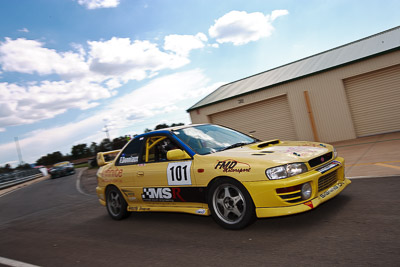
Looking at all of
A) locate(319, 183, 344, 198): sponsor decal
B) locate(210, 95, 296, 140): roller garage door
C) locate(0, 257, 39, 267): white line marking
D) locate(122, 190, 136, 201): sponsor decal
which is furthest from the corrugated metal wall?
locate(0, 257, 39, 267): white line marking

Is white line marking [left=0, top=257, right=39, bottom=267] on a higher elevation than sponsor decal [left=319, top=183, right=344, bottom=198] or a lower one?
lower

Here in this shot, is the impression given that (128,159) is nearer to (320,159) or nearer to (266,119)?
(320,159)

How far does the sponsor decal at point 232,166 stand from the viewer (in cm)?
375

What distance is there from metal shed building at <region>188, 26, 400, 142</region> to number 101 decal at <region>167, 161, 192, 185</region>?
37.3 ft

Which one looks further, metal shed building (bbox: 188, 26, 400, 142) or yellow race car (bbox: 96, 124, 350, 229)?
metal shed building (bbox: 188, 26, 400, 142)

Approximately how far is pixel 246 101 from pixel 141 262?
13.8 metres

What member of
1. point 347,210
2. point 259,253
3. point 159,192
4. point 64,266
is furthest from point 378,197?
point 64,266

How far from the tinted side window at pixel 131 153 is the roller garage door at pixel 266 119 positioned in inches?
441

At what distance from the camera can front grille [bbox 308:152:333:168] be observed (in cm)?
383

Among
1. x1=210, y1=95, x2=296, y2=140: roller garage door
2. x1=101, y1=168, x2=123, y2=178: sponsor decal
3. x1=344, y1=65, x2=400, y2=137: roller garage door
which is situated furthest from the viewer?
x1=210, y1=95, x2=296, y2=140: roller garage door

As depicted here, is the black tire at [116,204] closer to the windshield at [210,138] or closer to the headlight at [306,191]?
the windshield at [210,138]

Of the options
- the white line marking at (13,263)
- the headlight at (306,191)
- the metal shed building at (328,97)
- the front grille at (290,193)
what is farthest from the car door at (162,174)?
the metal shed building at (328,97)

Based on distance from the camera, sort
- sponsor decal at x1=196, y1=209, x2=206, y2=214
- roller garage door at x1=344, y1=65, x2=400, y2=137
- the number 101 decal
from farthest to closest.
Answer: roller garage door at x1=344, y1=65, x2=400, y2=137
the number 101 decal
sponsor decal at x1=196, y1=209, x2=206, y2=214

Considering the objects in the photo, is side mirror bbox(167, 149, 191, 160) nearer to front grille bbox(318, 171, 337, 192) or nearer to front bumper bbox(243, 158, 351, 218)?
front bumper bbox(243, 158, 351, 218)
